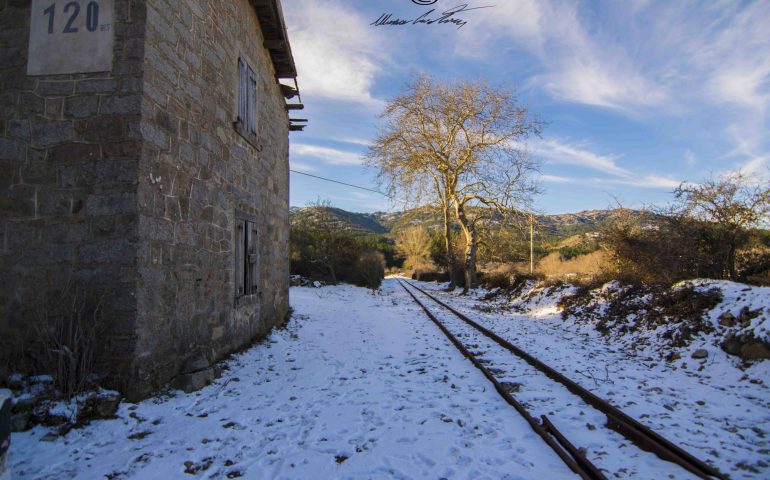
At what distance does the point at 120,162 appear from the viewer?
4680 mm

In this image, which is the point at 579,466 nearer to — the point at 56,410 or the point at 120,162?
the point at 56,410

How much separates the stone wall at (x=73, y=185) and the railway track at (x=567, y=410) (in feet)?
13.9

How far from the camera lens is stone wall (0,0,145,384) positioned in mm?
4617

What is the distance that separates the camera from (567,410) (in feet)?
14.6

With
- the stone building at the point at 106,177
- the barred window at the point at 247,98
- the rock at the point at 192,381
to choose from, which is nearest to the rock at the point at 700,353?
the rock at the point at 192,381

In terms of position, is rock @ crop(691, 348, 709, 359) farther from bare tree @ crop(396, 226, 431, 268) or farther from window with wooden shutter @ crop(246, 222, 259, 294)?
bare tree @ crop(396, 226, 431, 268)

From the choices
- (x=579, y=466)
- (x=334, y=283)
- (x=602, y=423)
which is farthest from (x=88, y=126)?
(x=334, y=283)

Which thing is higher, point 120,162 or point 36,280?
point 120,162

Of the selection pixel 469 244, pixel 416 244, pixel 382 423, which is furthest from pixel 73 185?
pixel 416 244

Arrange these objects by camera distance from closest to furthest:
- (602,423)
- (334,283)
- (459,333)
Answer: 1. (602,423)
2. (459,333)
3. (334,283)

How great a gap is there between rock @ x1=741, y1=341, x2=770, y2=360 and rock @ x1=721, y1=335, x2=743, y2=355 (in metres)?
0.10

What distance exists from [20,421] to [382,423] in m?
3.26

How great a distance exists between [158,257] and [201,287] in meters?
1.05

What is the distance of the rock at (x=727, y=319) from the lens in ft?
21.1
